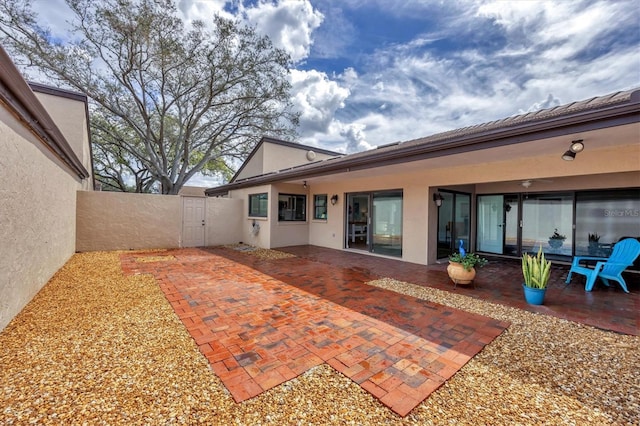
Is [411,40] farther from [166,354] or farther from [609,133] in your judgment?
[166,354]

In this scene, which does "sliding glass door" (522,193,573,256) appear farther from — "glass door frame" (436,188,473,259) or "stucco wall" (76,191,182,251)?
"stucco wall" (76,191,182,251)

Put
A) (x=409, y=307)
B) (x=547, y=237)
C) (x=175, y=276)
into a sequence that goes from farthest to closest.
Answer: (x=547, y=237) < (x=175, y=276) < (x=409, y=307)

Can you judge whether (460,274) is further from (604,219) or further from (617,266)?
(604,219)

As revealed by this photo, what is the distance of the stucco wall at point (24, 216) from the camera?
3.19 meters

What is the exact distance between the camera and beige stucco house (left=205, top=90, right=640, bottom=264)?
4234 millimetres

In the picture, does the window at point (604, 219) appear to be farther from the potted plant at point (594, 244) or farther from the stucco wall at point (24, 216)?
the stucco wall at point (24, 216)

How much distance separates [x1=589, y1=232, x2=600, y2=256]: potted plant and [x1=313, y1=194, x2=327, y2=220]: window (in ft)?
26.4

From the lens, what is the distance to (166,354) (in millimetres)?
2789

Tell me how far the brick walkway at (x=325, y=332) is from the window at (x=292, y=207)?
490cm

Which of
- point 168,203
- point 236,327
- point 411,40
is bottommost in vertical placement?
point 236,327

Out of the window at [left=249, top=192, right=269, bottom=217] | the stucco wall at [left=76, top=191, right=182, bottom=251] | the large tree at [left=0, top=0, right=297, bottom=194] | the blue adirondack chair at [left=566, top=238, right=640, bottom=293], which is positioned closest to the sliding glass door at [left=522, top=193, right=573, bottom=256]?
the blue adirondack chair at [left=566, top=238, right=640, bottom=293]

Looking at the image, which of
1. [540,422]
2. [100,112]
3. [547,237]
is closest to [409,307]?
[540,422]

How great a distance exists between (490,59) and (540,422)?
9.61 metres

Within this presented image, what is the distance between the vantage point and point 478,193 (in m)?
9.16
